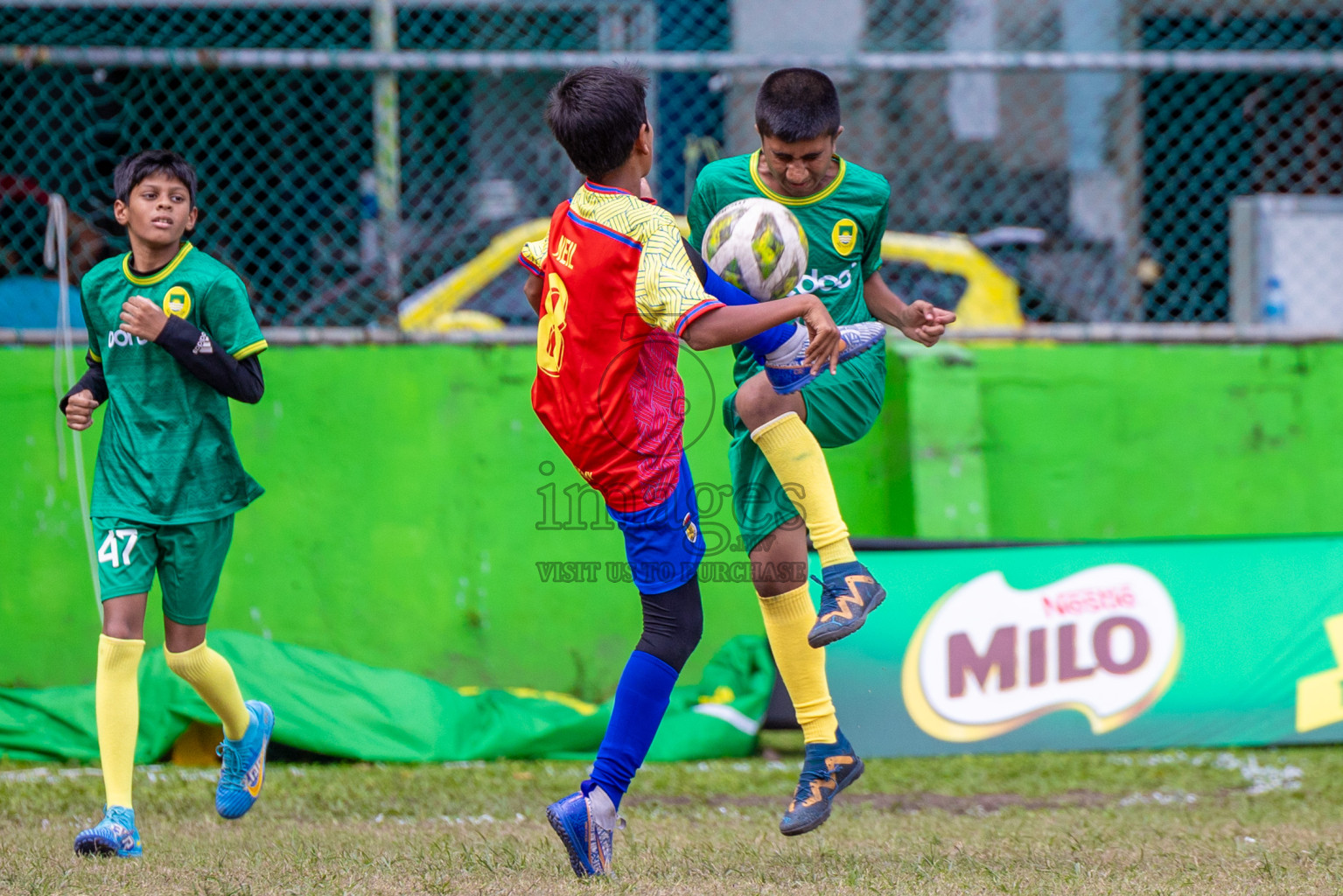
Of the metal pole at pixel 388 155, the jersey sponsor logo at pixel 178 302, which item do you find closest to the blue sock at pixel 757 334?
the jersey sponsor logo at pixel 178 302

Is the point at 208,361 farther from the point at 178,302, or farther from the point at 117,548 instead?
the point at 117,548

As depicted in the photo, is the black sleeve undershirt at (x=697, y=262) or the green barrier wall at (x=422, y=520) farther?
the green barrier wall at (x=422, y=520)

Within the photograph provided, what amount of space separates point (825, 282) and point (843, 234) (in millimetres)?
152

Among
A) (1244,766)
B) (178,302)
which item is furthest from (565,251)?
(1244,766)

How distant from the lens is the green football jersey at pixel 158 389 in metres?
4.18

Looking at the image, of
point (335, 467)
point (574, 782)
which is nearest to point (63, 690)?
point (335, 467)

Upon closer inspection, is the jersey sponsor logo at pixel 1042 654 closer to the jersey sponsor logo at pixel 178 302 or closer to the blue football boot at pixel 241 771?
the blue football boot at pixel 241 771

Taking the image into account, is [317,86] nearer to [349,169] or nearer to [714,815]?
[349,169]

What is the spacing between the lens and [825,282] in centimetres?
414

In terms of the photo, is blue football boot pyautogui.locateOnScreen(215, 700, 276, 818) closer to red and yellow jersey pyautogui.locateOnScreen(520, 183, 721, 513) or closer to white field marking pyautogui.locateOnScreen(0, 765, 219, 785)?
white field marking pyautogui.locateOnScreen(0, 765, 219, 785)

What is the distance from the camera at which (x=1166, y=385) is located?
6605mm

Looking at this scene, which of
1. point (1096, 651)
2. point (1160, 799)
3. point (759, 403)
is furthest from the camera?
point (1096, 651)

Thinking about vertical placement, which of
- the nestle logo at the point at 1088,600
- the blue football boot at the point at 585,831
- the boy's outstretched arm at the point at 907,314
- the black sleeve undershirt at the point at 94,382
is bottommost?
the nestle logo at the point at 1088,600

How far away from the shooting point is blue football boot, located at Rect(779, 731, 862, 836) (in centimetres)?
383
